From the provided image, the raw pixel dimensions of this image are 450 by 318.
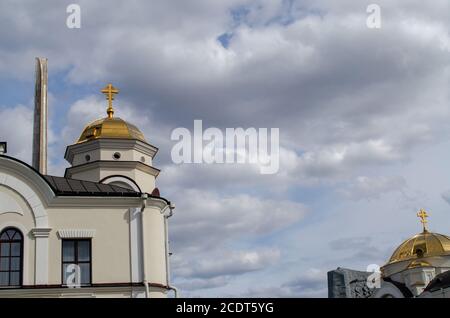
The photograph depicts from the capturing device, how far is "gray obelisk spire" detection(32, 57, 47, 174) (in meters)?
43.4

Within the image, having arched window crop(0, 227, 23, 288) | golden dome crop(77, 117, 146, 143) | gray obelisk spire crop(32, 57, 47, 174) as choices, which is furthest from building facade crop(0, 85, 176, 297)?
gray obelisk spire crop(32, 57, 47, 174)

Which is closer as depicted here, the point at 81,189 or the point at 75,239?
the point at 75,239

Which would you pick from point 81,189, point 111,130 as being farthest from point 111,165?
point 81,189

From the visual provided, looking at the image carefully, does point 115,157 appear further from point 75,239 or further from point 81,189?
point 75,239

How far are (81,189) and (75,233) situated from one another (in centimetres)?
174

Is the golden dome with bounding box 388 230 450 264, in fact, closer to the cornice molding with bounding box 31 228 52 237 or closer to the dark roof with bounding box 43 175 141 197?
the dark roof with bounding box 43 175 141 197

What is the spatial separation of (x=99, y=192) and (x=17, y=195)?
266 centimetres

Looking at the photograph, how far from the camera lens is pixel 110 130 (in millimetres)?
34219

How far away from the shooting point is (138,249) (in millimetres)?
A: 23344

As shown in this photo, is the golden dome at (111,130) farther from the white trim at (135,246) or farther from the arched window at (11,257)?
the arched window at (11,257)
